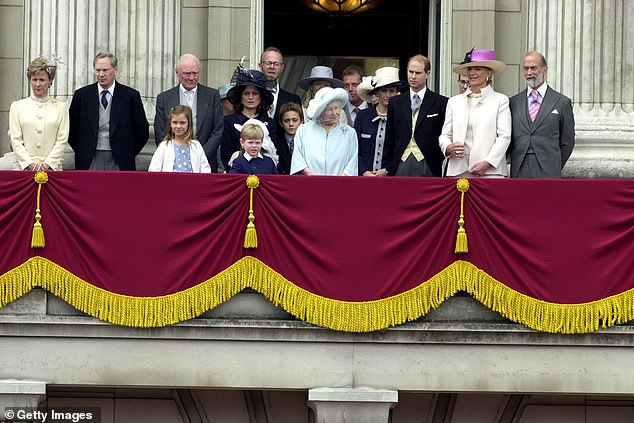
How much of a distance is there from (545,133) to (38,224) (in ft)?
15.2

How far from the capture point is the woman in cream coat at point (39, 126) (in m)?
16.5

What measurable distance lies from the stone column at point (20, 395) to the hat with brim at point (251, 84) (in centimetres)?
338

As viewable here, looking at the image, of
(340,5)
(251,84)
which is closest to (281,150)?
(251,84)

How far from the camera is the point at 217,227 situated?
15844mm

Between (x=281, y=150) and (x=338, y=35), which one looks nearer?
(x=281, y=150)

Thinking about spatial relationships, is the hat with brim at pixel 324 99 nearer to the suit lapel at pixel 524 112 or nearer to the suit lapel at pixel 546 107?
the suit lapel at pixel 524 112

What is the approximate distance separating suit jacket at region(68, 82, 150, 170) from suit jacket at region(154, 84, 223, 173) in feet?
0.65

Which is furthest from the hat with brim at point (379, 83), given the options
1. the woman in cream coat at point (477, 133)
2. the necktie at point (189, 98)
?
the necktie at point (189, 98)

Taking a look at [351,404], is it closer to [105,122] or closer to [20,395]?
[20,395]

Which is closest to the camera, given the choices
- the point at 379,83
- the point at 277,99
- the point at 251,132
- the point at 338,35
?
the point at 251,132

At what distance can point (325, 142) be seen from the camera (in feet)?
54.6

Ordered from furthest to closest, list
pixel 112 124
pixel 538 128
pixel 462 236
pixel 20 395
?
pixel 112 124 < pixel 538 128 < pixel 462 236 < pixel 20 395

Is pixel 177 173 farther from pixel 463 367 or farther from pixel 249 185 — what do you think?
pixel 463 367

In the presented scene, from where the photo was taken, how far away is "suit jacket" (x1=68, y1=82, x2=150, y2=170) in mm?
16922
